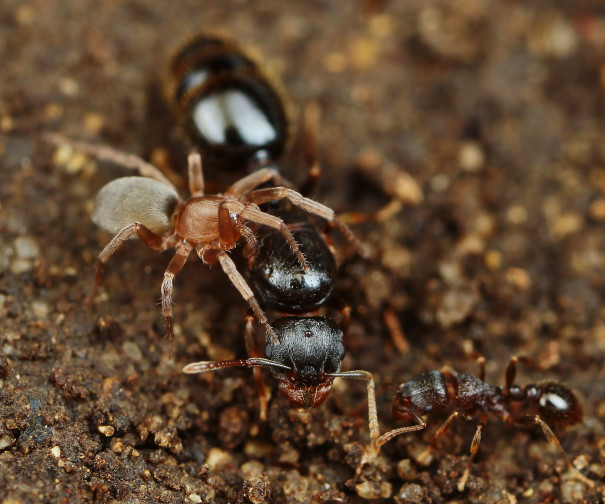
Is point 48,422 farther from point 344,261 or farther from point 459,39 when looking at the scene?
point 459,39

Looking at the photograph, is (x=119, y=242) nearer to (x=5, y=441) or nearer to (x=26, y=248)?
(x=26, y=248)

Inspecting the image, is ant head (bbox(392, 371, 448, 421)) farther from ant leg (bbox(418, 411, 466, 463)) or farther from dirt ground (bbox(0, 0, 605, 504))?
dirt ground (bbox(0, 0, 605, 504))

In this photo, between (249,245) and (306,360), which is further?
(249,245)

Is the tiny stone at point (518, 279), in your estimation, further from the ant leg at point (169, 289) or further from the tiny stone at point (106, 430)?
the tiny stone at point (106, 430)

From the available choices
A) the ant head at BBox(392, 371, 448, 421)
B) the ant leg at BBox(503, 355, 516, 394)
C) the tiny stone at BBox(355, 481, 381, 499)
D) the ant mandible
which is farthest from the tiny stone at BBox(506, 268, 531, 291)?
the tiny stone at BBox(355, 481, 381, 499)

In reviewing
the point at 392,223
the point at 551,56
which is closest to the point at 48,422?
the point at 392,223

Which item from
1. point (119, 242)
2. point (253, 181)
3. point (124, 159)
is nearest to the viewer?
point (119, 242)

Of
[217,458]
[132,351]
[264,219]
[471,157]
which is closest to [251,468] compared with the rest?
[217,458]
